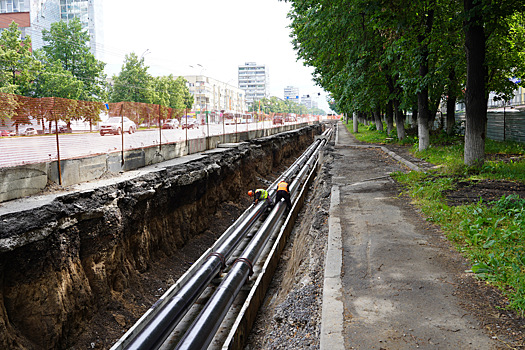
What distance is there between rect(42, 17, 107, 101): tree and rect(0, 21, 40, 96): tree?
7.39 meters

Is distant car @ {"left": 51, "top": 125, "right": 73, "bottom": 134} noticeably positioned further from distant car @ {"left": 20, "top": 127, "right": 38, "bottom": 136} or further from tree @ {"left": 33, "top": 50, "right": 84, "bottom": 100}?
tree @ {"left": 33, "top": 50, "right": 84, "bottom": 100}

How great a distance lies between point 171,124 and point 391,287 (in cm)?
1164

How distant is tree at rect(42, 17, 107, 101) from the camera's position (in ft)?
131

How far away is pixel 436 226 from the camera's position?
22.5 feet

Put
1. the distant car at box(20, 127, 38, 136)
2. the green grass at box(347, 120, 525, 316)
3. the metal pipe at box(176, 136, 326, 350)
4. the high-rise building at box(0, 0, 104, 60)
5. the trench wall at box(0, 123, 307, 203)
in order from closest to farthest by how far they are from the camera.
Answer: the green grass at box(347, 120, 525, 316) → the metal pipe at box(176, 136, 326, 350) → the trench wall at box(0, 123, 307, 203) → the distant car at box(20, 127, 38, 136) → the high-rise building at box(0, 0, 104, 60)

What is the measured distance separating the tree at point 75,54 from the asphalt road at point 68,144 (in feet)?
102

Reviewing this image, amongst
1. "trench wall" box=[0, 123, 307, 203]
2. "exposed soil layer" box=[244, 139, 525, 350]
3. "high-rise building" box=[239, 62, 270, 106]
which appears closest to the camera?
"exposed soil layer" box=[244, 139, 525, 350]

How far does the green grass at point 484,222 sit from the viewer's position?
4.51 m

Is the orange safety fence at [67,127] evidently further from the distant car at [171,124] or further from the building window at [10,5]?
the building window at [10,5]

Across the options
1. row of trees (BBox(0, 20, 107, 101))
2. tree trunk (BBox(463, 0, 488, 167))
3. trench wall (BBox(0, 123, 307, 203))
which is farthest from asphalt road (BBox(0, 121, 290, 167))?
row of trees (BBox(0, 20, 107, 101))

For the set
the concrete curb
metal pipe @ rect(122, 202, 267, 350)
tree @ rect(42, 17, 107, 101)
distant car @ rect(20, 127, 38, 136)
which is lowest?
metal pipe @ rect(122, 202, 267, 350)

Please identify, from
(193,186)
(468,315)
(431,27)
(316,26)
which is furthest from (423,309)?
(316,26)

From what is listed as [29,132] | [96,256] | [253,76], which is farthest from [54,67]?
[253,76]

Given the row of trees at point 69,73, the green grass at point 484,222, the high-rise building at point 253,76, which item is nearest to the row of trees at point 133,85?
the row of trees at point 69,73
